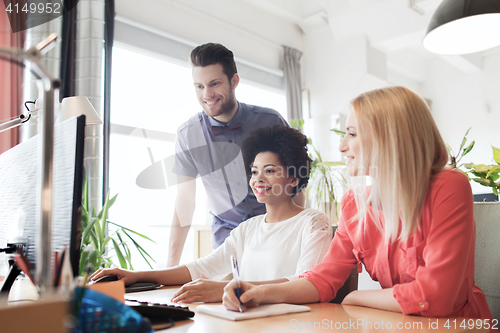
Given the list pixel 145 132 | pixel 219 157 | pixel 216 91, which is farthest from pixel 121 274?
pixel 145 132

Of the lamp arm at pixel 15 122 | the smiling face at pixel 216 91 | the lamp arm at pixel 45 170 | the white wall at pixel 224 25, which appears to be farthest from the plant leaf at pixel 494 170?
the white wall at pixel 224 25

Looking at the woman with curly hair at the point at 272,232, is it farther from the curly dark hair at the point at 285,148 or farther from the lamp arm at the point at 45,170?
the lamp arm at the point at 45,170

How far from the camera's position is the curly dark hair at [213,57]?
2.17 m

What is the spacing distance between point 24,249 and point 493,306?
1252 mm

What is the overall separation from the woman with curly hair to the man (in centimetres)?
37

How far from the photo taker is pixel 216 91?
2.18 meters

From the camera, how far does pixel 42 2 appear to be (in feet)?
9.00

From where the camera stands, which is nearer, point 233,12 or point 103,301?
point 103,301

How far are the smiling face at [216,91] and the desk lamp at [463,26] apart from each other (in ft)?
3.62

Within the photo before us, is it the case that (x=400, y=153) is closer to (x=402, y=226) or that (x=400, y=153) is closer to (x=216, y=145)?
(x=402, y=226)

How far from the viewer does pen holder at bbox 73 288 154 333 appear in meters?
0.41

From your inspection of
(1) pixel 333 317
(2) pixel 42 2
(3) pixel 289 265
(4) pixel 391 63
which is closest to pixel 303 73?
(4) pixel 391 63

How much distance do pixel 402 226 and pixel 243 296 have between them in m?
0.44

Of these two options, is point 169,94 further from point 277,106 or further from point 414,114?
point 414,114
